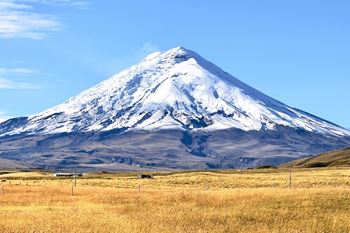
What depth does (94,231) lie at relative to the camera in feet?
83.8

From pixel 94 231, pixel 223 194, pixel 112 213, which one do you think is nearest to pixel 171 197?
pixel 223 194

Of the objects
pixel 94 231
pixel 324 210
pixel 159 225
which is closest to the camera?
pixel 94 231

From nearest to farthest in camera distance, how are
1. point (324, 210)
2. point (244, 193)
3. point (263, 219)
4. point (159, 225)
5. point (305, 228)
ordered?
1. point (159, 225)
2. point (305, 228)
3. point (263, 219)
4. point (324, 210)
5. point (244, 193)

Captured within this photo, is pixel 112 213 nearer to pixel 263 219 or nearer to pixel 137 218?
pixel 137 218

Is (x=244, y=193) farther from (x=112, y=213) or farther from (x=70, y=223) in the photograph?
(x=70, y=223)

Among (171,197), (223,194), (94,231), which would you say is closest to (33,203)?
(171,197)

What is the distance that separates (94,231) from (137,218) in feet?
21.3

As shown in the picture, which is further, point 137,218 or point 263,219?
point 263,219

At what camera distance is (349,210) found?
37219mm

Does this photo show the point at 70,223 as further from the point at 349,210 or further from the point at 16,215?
the point at 349,210

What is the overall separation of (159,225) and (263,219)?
26.0 ft

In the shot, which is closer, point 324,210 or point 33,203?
point 324,210

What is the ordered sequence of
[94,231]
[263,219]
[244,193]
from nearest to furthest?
[94,231] → [263,219] → [244,193]

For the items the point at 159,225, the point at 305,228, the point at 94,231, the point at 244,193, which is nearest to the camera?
the point at 94,231
